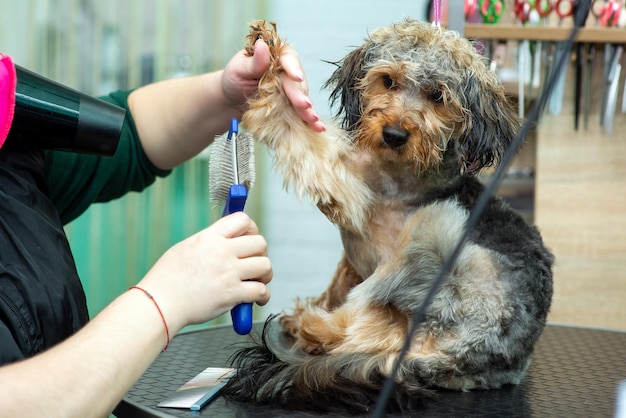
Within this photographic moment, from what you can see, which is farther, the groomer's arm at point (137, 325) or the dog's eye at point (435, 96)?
the dog's eye at point (435, 96)

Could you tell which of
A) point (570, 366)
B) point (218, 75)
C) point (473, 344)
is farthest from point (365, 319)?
point (218, 75)

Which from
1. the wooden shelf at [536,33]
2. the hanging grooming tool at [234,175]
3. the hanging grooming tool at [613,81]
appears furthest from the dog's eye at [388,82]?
the hanging grooming tool at [613,81]

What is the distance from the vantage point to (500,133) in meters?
1.00

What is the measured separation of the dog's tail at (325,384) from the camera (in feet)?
2.88

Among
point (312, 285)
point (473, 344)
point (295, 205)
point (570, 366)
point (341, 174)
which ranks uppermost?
point (341, 174)

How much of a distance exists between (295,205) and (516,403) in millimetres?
1891

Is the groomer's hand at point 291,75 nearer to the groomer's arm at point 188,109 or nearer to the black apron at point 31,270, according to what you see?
the groomer's arm at point 188,109

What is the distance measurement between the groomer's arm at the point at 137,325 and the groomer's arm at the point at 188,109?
1.10ft

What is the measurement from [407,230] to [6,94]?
531 millimetres

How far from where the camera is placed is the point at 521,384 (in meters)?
1.02

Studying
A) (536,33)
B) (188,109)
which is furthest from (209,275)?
(536,33)

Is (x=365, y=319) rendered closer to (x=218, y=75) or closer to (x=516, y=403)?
(x=516, y=403)

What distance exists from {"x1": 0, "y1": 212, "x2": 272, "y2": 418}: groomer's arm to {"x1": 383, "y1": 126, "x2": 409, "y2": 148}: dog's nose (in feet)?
0.71

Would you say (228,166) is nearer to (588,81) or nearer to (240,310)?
(240,310)
